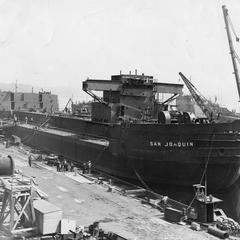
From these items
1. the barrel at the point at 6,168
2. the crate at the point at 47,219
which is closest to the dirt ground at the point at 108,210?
the crate at the point at 47,219

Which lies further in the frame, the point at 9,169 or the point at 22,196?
the point at 9,169

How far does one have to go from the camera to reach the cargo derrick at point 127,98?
32750 mm

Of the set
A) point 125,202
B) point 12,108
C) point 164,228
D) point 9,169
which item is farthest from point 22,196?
point 12,108

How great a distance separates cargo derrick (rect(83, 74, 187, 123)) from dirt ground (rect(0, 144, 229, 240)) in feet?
27.5

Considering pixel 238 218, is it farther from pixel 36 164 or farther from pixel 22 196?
pixel 36 164

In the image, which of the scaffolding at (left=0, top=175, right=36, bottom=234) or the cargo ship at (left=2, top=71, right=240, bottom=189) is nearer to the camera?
the scaffolding at (left=0, top=175, right=36, bottom=234)

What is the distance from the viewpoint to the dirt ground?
1546 centimetres

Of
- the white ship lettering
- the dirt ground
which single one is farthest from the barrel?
the white ship lettering

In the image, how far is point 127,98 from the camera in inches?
1325

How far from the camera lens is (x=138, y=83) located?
33.8 meters

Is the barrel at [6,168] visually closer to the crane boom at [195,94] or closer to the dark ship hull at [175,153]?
the dark ship hull at [175,153]

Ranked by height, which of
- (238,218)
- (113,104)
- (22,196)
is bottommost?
(238,218)

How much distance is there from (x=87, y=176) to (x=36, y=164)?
5.93 metres

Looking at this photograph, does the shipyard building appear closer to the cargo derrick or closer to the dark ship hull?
the cargo derrick
